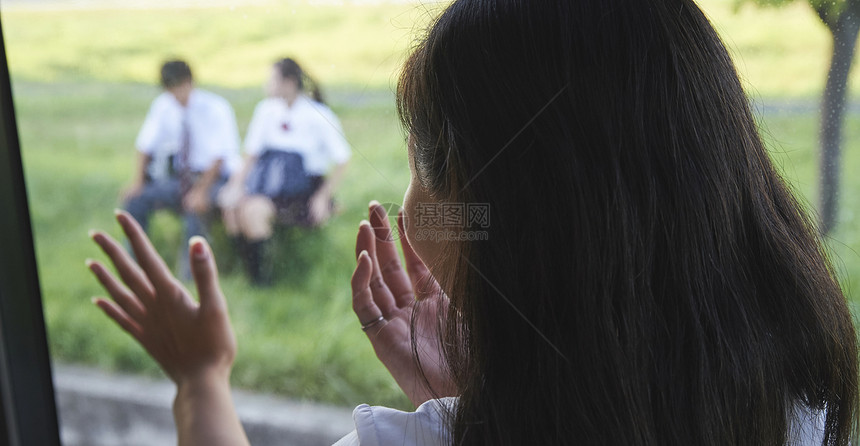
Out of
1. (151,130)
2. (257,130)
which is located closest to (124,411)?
(151,130)

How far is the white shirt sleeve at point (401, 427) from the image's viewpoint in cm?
58

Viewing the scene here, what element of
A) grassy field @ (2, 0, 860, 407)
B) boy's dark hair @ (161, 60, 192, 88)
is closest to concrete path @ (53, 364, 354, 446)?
grassy field @ (2, 0, 860, 407)

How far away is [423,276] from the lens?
0.88 metres

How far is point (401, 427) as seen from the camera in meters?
0.59

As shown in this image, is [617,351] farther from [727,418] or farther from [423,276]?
[423,276]

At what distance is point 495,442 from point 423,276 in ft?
1.10

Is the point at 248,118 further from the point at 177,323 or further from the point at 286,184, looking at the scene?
the point at 177,323

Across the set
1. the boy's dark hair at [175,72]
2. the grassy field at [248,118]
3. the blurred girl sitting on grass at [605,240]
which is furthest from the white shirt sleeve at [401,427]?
the boy's dark hair at [175,72]

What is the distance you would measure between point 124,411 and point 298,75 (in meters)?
0.83

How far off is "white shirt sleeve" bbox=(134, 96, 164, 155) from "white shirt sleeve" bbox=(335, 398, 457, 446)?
76 cm

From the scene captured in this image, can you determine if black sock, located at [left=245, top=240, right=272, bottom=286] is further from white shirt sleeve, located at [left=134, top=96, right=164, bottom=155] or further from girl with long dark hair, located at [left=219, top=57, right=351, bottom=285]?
white shirt sleeve, located at [left=134, top=96, right=164, bottom=155]

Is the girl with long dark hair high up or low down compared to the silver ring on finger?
up

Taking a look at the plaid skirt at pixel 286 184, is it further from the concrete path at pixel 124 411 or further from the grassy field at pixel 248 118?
the concrete path at pixel 124 411

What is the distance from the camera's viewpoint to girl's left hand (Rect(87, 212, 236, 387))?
0.96 m
